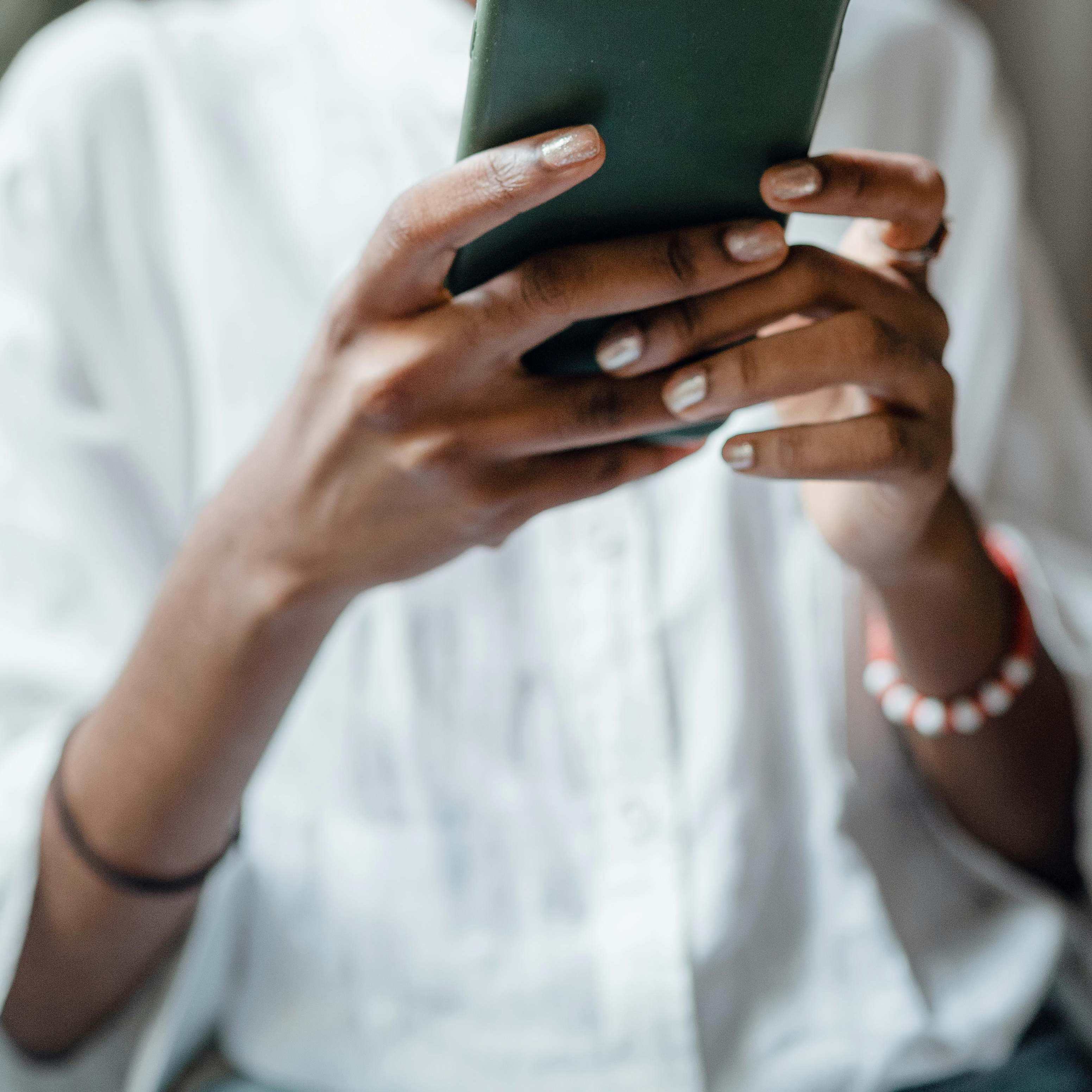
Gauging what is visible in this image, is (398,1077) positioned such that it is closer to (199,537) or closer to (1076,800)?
(199,537)

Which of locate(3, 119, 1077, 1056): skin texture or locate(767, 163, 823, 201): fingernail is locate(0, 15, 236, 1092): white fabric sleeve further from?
locate(767, 163, 823, 201): fingernail

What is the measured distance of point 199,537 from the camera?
18.3 inches

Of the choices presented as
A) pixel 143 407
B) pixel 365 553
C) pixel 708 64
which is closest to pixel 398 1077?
pixel 365 553

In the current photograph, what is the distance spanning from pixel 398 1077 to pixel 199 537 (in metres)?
0.30

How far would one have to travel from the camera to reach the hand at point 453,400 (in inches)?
13.5

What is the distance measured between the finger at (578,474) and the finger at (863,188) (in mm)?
112

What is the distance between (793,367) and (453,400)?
130 mm

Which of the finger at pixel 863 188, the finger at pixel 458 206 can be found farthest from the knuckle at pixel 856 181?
the finger at pixel 458 206

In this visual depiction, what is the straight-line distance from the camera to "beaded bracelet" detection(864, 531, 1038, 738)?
0.56 meters

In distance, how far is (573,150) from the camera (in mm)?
317

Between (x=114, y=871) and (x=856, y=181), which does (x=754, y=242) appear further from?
(x=114, y=871)

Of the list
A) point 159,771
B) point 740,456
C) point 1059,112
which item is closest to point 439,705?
point 159,771

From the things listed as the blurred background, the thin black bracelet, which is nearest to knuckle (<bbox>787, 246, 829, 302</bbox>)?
the thin black bracelet

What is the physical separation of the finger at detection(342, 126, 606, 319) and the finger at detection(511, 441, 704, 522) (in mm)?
87
